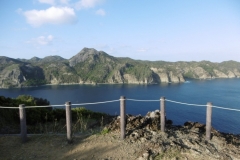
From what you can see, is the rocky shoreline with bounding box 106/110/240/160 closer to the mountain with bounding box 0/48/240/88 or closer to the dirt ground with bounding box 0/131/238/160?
the dirt ground with bounding box 0/131/238/160

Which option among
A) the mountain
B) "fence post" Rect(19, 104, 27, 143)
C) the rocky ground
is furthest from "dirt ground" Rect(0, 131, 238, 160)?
the mountain

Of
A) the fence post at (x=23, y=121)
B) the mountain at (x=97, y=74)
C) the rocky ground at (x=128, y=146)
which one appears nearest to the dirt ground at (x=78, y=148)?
the rocky ground at (x=128, y=146)

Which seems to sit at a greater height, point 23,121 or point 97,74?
point 23,121

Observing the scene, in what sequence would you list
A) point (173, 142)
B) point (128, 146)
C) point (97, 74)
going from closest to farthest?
point (128, 146), point (173, 142), point (97, 74)

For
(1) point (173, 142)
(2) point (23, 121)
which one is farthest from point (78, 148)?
(1) point (173, 142)

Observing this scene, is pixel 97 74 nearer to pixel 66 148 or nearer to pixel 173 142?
pixel 66 148

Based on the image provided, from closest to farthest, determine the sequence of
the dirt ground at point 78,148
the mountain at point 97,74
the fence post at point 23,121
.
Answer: the dirt ground at point 78,148 < the fence post at point 23,121 < the mountain at point 97,74

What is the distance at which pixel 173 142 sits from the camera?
512cm

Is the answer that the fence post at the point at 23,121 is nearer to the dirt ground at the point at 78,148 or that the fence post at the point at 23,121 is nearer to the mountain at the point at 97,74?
the dirt ground at the point at 78,148

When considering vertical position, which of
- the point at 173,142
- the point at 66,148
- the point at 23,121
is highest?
the point at 23,121

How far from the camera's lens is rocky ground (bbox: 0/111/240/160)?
467 cm

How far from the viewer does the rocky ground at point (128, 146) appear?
15.3ft

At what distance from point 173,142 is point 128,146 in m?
1.22

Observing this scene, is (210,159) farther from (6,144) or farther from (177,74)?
(177,74)
